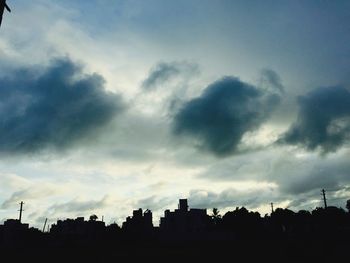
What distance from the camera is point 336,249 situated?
1151 inches

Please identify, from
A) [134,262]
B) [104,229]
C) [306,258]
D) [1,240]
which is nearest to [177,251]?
[134,262]

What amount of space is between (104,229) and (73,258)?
68.2ft

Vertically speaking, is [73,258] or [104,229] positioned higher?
[104,229]

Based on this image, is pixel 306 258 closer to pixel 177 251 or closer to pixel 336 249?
pixel 336 249

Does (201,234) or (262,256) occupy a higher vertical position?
(201,234)

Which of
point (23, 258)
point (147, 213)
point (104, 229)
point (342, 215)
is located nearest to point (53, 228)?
point (104, 229)

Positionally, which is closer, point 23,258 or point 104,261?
point 104,261

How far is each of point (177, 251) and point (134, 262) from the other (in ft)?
16.0

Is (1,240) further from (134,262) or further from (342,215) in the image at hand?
(342,215)

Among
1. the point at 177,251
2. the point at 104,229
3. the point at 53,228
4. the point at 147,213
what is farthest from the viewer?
the point at 53,228

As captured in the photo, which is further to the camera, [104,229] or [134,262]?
[104,229]

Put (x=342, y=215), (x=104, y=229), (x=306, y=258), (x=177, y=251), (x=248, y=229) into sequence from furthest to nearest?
1. (x=342, y=215)
2. (x=248, y=229)
3. (x=104, y=229)
4. (x=177, y=251)
5. (x=306, y=258)

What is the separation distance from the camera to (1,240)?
5012 centimetres

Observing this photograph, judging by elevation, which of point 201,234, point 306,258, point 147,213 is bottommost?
point 306,258
